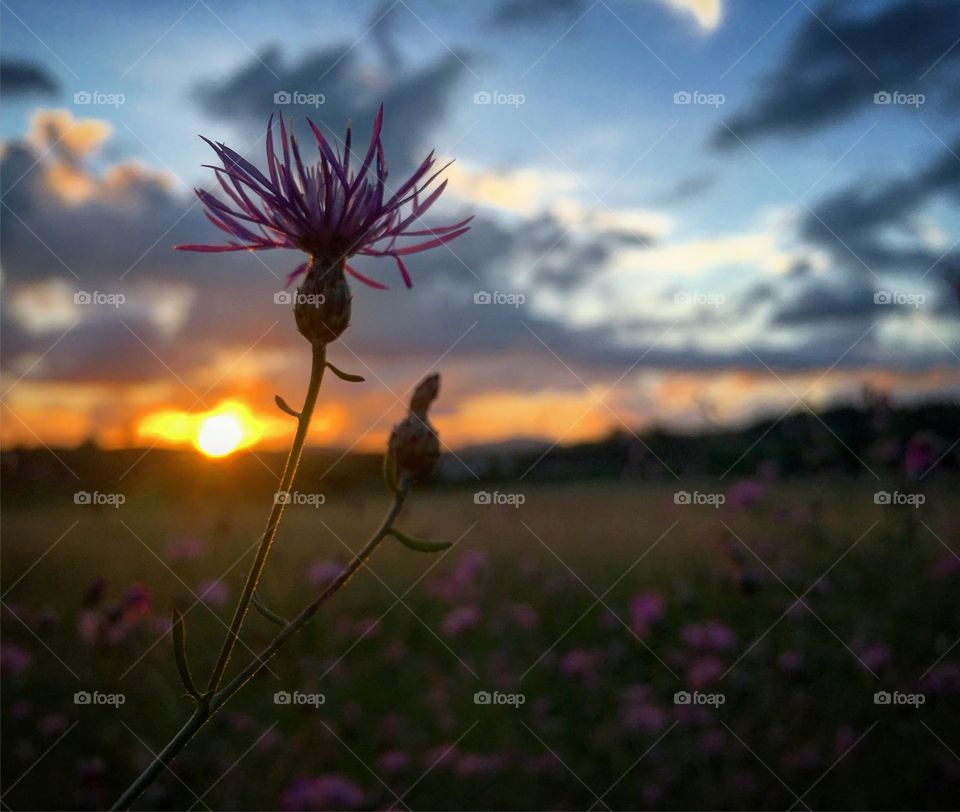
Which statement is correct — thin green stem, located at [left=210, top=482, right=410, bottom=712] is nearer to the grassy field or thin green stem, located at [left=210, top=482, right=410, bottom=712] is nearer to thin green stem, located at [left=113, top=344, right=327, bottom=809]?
thin green stem, located at [left=113, top=344, right=327, bottom=809]

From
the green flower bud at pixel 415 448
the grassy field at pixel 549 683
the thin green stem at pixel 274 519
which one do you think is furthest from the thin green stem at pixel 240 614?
the grassy field at pixel 549 683

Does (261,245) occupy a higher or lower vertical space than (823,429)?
lower

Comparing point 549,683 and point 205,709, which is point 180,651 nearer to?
point 205,709

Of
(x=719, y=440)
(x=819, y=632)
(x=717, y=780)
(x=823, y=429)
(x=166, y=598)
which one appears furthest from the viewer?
(x=719, y=440)

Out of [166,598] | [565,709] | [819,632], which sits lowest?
[565,709]

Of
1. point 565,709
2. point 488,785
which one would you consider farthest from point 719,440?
point 488,785

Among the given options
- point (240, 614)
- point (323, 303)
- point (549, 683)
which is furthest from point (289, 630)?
point (549, 683)

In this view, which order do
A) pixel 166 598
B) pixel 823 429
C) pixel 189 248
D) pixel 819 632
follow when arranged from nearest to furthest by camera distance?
1. pixel 189 248
2. pixel 819 632
3. pixel 823 429
4. pixel 166 598

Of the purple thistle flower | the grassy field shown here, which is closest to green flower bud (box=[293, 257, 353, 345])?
the purple thistle flower

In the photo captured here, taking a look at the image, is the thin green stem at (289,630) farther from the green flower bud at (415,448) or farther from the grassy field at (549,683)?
the grassy field at (549,683)

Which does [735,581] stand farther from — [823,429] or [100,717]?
[100,717]
